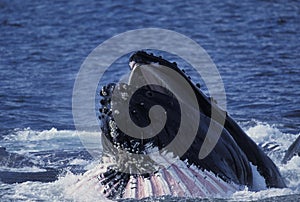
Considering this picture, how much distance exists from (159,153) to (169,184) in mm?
454

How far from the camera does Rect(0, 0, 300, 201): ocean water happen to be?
43.7 ft

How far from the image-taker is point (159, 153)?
10078 mm

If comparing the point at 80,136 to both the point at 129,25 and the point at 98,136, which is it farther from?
the point at 129,25

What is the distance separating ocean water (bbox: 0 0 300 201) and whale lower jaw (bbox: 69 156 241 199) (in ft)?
0.48

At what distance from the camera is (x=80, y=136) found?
15992mm

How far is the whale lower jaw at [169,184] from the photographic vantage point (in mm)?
10266

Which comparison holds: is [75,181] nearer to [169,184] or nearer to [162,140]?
[169,184]

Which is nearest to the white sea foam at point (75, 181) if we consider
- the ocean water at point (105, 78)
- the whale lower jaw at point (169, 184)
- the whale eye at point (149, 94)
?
the ocean water at point (105, 78)

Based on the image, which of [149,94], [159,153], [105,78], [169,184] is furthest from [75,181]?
[105,78]

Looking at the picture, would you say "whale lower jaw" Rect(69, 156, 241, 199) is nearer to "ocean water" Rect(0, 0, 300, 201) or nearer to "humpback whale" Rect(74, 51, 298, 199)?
"humpback whale" Rect(74, 51, 298, 199)

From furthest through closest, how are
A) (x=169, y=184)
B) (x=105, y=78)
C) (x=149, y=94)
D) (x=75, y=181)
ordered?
(x=105, y=78) → (x=75, y=181) → (x=169, y=184) → (x=149, y=94)

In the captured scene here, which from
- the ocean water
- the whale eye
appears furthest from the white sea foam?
the whale eye

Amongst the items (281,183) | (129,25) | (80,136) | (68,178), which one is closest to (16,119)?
(80,136)

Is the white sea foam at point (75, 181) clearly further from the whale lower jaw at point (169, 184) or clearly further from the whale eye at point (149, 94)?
the whale eye at point (149, 94)
